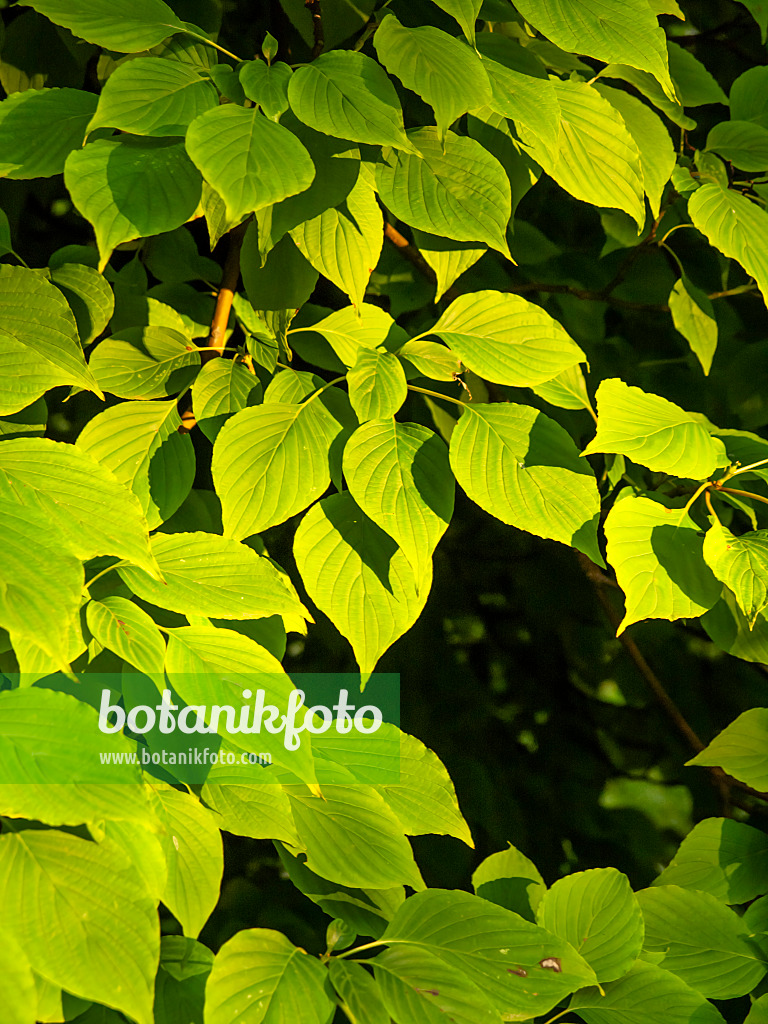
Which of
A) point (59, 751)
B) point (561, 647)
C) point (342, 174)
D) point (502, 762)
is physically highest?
point (342, 174)

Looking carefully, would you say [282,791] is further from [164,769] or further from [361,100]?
[361,100]

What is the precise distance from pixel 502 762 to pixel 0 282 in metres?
1.32

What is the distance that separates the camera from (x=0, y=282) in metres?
0.70

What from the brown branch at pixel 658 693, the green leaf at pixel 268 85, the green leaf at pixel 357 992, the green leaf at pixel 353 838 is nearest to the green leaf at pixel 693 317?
the brown branch at pixel 658 693

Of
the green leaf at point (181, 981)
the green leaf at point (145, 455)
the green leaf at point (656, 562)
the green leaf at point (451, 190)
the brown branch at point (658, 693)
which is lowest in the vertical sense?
the brown branch at point (658, 693)

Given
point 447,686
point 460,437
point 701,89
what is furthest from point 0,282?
point 447,686

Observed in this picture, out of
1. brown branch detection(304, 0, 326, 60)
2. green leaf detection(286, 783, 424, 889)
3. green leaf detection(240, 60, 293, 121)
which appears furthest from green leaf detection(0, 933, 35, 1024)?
brown branch detection(304, 0, 326, 60)

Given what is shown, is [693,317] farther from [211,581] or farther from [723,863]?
[211,581]

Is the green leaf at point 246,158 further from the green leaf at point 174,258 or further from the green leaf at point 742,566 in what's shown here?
the green leaf at point 742,566

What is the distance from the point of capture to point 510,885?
87 centimetres

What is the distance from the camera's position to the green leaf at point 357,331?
0.82m

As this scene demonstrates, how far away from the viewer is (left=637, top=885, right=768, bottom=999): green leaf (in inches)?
32.3

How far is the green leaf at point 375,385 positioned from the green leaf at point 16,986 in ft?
1.47

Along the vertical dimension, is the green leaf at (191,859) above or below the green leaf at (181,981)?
above
